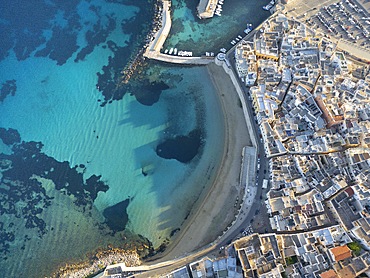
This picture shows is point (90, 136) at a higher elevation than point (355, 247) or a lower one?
higher

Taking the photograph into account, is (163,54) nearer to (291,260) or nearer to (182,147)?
(182,147)

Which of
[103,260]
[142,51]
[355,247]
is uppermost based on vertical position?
[142,51]

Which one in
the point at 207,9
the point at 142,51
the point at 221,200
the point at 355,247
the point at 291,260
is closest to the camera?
the point at 355,247

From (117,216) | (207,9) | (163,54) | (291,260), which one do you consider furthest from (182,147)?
(207,9)

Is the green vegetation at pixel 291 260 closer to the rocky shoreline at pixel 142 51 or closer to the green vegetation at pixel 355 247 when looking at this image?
the green vegetation at pixel 355 247

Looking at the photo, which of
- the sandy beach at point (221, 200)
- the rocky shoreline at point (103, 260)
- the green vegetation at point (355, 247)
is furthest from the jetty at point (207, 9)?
the green vegetation at point (355, 247)

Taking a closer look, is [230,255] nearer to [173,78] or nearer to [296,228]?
[296,228]

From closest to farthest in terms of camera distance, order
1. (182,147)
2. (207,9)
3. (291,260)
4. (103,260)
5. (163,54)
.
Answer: (291,260) < (103,260) < (182,147) < (163,54) < (207,9)
